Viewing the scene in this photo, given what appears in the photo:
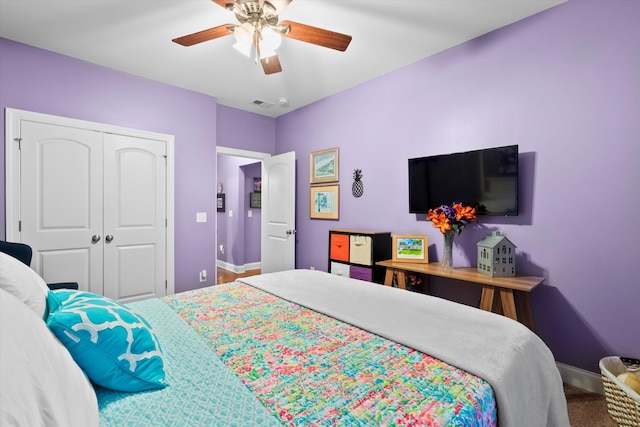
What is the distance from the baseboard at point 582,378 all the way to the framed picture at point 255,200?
4967 mm

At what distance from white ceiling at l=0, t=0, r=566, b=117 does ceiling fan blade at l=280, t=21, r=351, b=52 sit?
1.04 feet

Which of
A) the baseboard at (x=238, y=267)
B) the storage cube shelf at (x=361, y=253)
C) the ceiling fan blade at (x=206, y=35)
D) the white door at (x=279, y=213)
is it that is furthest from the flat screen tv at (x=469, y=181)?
the baseboard at (x=238, y=267)

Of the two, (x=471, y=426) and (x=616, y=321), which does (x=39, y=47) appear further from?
(x=616, y=321)

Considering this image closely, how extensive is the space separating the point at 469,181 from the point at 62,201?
378 centimetres

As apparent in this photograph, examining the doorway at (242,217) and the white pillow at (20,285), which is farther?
the doorway at (242,217)

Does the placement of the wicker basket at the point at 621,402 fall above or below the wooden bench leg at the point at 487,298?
below

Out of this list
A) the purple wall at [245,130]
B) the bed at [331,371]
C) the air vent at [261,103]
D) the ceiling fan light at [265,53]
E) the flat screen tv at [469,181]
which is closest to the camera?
the bed at [331,371]

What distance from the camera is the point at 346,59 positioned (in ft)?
9.90

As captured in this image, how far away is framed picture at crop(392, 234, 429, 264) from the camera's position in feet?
9.32

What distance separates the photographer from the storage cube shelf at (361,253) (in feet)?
10.2

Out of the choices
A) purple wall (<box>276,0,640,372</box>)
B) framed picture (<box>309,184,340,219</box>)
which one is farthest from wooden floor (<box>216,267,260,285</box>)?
purple wall (<box>276,0,640,372</box>)

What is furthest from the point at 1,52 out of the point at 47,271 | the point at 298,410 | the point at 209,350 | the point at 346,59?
the point at 298,410

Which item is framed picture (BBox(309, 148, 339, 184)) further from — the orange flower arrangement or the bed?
the bed

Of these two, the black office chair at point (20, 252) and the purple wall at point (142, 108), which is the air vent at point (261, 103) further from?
the black office chair at point (20, 252)
